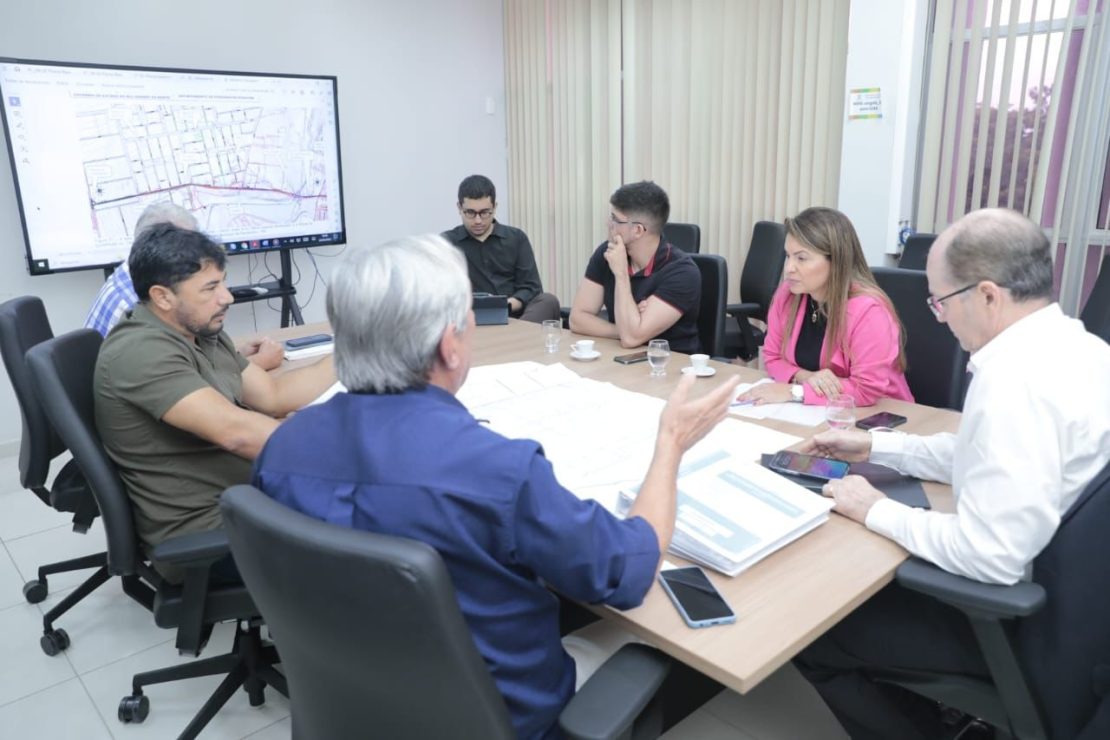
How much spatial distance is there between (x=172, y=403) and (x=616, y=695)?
1.22 m

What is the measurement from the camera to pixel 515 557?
3.36ft

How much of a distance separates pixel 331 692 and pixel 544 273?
4.93 metres

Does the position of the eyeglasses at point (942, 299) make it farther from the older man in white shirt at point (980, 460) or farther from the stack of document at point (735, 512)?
the stack of document at point (735, 512)

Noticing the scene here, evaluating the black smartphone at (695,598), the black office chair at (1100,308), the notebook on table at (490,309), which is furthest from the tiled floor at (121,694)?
the black office chair at (1100,308)

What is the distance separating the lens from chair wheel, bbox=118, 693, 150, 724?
202 centimetres

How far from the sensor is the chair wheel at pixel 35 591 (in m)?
2.60

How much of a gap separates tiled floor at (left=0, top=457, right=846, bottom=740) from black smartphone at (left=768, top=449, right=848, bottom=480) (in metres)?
0.77

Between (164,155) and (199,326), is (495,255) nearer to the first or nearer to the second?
(164,155)

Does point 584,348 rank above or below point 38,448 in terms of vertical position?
above

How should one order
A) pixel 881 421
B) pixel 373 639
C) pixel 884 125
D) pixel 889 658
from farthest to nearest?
pixel 884 125 → pixel 881 421 → pixel 889 658 → pixel 373 639

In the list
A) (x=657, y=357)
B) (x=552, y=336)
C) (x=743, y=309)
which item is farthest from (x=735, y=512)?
(x=743, y=309)

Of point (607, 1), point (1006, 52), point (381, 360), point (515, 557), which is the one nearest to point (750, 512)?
point (515, 557)

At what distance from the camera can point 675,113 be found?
4.66 meters

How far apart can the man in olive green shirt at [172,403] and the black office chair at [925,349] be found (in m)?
1.88
